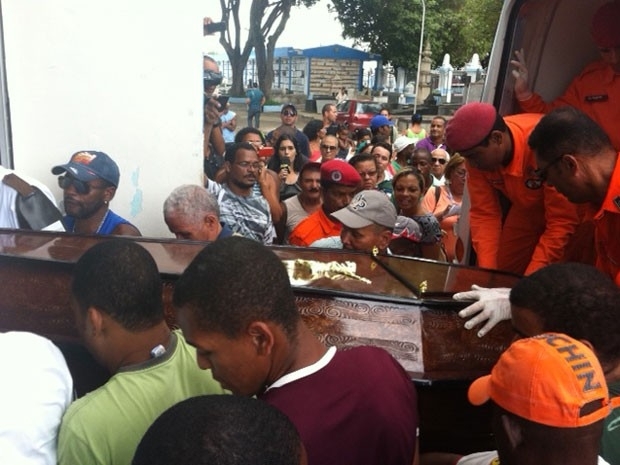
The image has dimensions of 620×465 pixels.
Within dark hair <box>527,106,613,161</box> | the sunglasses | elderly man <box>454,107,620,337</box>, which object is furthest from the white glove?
the sunglasses

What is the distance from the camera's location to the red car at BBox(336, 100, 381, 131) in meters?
15.2

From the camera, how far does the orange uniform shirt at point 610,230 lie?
6.97ft

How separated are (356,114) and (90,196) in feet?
46.7

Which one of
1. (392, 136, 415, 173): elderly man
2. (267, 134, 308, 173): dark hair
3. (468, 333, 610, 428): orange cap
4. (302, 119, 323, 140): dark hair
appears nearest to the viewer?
(468, 333, 610, 428): orange cap

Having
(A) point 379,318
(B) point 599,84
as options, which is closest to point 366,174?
(B) point 599,84

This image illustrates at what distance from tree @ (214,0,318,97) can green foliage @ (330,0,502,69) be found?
4745 mm

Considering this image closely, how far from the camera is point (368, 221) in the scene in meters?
2.77

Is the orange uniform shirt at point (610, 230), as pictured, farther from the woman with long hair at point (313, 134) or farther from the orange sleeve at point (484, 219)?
the woman with long hair at point (313, 134)

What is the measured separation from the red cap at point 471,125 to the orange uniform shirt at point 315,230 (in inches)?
36.9

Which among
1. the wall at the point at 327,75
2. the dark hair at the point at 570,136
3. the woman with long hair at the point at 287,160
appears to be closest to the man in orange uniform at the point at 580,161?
the dark hair at the point at 570,136

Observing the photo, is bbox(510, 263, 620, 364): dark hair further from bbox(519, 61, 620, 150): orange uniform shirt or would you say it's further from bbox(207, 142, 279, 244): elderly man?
bbox(207, 142, 279, 244): elderly man

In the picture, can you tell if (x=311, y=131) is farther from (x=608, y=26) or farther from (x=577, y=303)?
(x=577, y=303)

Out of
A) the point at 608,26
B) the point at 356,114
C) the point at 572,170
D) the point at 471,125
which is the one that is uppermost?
the point at 608,26

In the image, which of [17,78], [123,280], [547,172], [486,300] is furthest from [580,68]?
[17,78]
